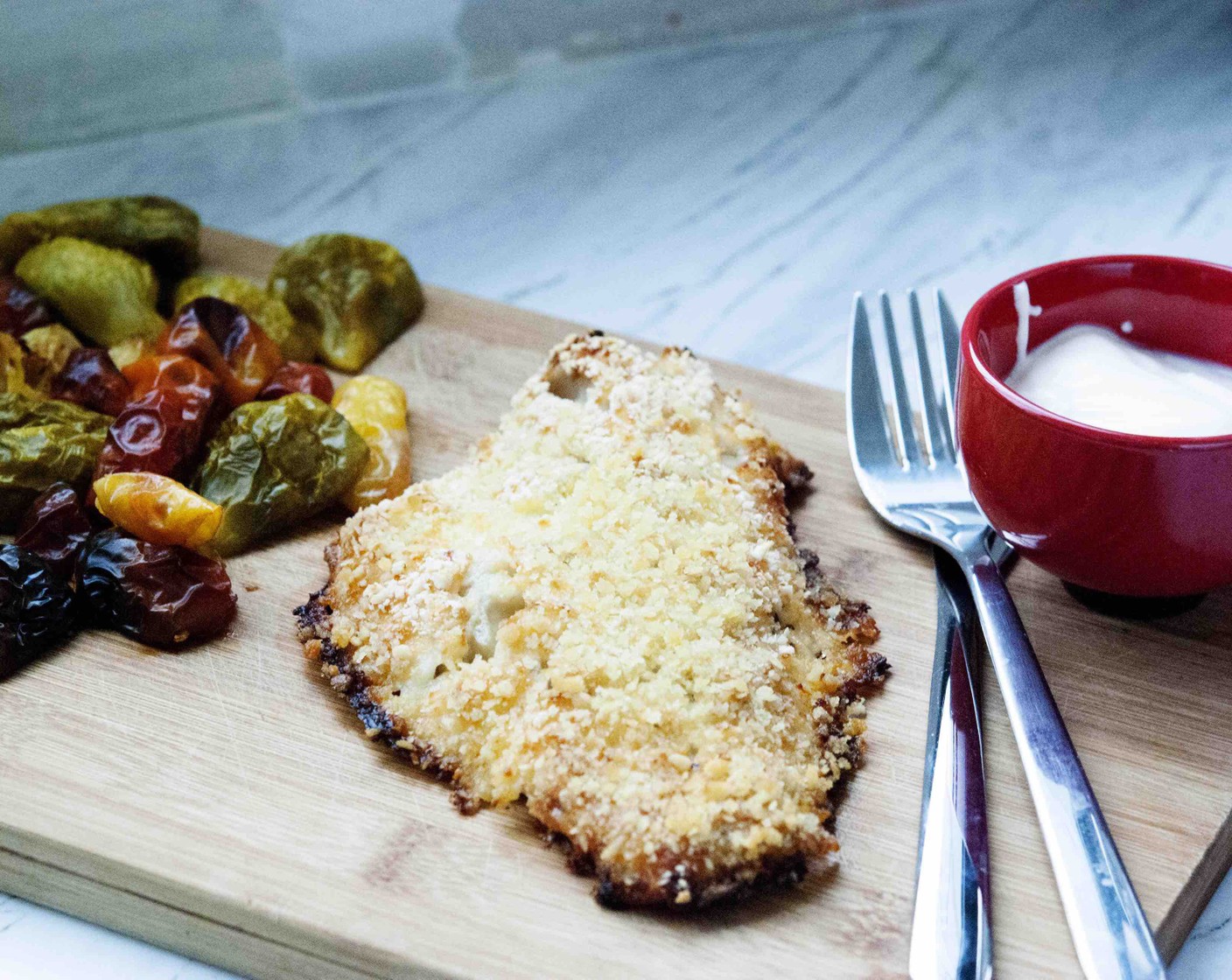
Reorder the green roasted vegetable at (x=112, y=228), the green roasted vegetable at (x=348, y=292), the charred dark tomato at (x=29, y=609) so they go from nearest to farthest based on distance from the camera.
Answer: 1. the charred dark tomato at (x=29, y=609)
2. the green roasted vegetable at (x=348, y=292)
3. the green roasted vegetable at (x=112, y=228)

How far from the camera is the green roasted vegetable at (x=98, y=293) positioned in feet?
8.99

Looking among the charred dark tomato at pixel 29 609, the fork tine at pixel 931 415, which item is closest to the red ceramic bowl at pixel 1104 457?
the fork tine at pixel 931 415

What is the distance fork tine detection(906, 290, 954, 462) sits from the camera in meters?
2.40

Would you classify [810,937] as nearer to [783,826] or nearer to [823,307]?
[783,826]

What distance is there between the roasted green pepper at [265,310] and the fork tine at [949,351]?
4.46ft

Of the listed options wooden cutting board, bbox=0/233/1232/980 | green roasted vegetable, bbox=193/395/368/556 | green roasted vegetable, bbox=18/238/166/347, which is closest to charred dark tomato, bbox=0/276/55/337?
green roasted vegetable, bbox=18/238/166/347

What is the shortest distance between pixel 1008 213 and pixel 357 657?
104 inches

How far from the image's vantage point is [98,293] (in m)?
2.74

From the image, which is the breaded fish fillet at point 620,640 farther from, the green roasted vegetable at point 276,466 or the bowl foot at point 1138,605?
the bowl foot at point 1138,605

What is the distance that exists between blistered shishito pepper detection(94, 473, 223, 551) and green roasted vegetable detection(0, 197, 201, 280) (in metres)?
0.99

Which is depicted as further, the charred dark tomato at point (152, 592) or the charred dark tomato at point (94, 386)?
the charred dark tomato at point (94, 386)

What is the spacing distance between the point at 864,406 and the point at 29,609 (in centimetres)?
155

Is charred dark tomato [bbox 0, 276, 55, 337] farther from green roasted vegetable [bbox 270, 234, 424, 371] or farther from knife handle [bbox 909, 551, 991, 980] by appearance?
knife handle [bbox 909, 551, 991, 980]

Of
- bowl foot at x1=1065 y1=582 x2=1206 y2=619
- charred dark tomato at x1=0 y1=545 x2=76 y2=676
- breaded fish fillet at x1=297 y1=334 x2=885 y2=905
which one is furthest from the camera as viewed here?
bowl foot at x1=1065 y1=582 x2=1206 y2=619
